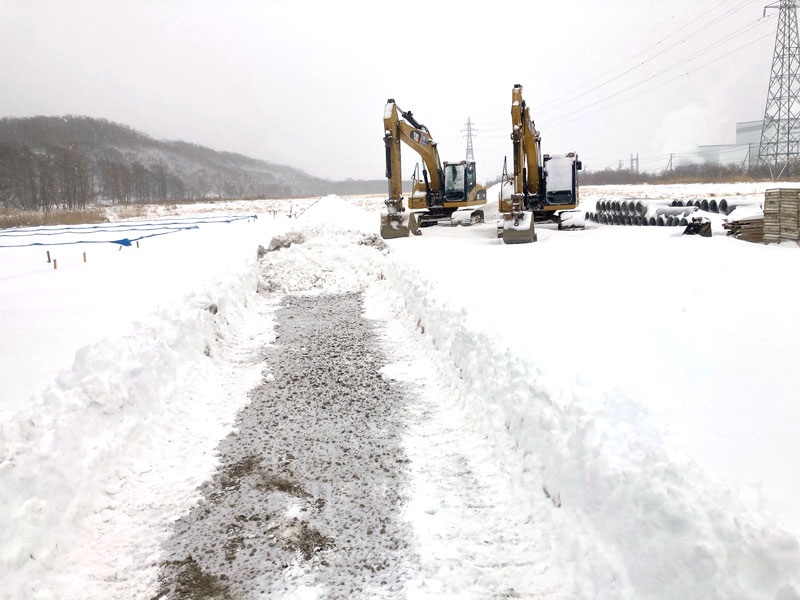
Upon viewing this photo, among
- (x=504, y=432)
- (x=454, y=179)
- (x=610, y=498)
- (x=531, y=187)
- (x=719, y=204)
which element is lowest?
(x=504, y=432)

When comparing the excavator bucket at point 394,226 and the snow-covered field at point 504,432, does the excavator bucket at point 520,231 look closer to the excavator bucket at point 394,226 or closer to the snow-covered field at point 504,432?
the excavator bucket at point 394,226

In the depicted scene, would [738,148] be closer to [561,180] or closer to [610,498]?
[561,180]

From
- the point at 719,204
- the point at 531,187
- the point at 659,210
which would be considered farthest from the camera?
the point at 659,210

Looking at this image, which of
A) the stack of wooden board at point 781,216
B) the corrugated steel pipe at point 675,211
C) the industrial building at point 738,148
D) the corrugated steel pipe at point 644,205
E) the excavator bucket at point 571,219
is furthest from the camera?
the industrial building at point 738,148

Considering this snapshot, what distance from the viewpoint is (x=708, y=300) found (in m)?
7.75

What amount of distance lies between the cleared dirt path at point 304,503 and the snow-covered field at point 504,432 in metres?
0.19

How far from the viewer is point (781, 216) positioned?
46.6 ft

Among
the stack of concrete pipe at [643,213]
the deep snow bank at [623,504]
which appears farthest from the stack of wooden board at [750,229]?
the deep snow bank at [623,504]

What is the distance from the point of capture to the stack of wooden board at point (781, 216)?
1384cm

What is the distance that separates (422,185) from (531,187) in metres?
5.72

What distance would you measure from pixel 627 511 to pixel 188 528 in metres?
3.06

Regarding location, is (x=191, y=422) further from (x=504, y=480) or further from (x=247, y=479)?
(x=504, y=480)

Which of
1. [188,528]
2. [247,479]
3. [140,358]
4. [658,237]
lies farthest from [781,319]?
[658,237]

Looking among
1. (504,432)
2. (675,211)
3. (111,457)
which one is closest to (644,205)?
(675,211)
